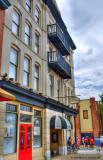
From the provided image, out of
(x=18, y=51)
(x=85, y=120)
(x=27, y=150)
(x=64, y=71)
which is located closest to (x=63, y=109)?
(x=64, y=71)

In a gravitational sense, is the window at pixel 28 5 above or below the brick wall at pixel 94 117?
above

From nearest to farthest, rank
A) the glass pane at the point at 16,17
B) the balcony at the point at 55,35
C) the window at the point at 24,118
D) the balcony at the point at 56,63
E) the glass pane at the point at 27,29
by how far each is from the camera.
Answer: the window at the point at 24,118 < the glass pane at the point at 16,17 < the glass pane at the point at 27,29 < the balcony at the point at 56,63 < the balcony at the point at 55,35

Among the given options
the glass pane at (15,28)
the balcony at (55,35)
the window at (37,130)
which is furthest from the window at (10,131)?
the balcony at (55,35)

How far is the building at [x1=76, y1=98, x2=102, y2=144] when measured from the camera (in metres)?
36.8

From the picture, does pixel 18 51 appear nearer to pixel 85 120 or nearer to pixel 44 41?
pixel 44 41

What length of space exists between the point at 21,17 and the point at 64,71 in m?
8.48

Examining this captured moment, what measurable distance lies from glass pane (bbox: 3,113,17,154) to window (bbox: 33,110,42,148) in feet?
10.0

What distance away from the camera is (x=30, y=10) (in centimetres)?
1616

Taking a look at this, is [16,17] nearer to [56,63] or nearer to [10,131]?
[56,63]

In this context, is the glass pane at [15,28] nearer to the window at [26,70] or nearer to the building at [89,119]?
the window at [26,70]

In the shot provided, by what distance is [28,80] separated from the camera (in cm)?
1427

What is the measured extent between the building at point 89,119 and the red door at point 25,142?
84.7 feet

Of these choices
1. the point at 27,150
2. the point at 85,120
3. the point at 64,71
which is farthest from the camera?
the point at 85,120

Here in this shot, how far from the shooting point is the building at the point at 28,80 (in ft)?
36.4
